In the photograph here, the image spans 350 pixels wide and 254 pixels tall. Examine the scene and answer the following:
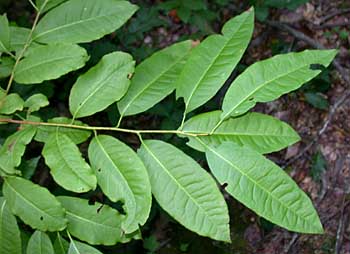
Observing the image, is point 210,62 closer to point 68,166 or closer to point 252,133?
point 252,133

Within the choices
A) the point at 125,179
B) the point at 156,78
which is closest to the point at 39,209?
the point at 125,179

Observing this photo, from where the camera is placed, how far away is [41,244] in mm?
1647

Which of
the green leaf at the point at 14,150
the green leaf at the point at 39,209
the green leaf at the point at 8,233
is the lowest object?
the green leaf at the point at 8,233

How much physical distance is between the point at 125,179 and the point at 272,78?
1.75 feet

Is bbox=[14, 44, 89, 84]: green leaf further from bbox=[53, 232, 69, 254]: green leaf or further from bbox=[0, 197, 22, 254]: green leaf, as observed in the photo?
bbox=[53, 232, 69, 254]: green leaf

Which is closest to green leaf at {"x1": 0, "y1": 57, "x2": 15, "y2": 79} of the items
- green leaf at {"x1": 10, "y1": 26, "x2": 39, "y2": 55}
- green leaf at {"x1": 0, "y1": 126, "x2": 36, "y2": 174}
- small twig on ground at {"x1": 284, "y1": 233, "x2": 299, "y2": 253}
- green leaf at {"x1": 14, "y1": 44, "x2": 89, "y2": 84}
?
green leaf at {"x1": 10, "y1": 26, "x2": 39, "y2": 55}

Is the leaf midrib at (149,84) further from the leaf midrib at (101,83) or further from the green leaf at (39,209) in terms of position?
the green leaf at (39,209)

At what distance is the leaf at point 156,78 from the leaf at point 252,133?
0.63ft

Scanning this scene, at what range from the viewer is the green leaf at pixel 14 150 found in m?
1.55

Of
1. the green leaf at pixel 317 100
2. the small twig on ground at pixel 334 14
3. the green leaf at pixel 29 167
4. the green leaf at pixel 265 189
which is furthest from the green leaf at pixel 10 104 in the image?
the small twig on ground at pixel 334 14

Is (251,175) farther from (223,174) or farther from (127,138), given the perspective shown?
(127,138)

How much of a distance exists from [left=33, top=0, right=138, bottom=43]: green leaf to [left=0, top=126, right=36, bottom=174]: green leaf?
1.16ft

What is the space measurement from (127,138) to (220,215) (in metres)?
2.17

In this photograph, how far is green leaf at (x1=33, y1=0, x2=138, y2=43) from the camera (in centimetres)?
170
